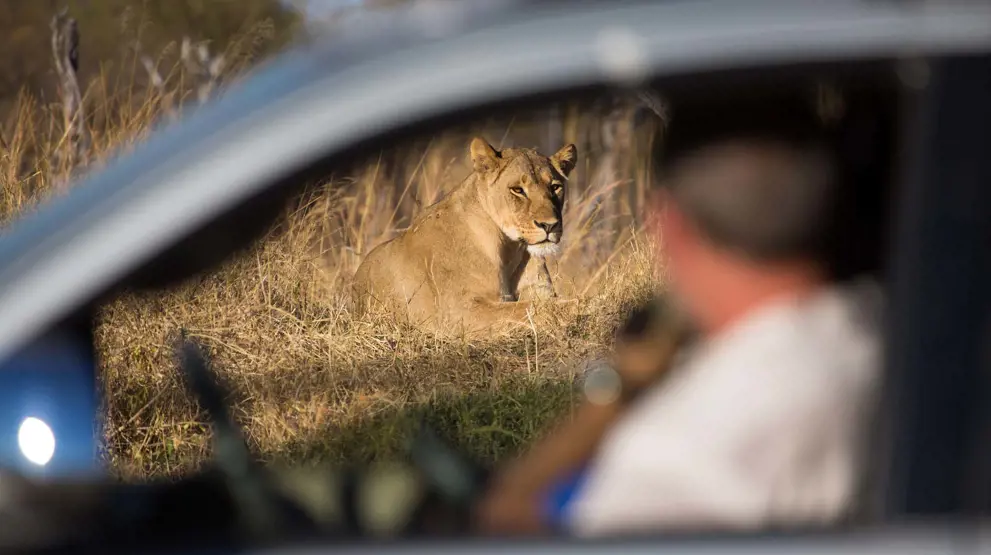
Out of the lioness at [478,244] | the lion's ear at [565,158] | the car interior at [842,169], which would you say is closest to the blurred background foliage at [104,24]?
the lioness at [478,244]

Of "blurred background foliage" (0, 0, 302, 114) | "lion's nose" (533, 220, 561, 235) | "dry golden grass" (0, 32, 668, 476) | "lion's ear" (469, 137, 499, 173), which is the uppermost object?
"blurred background foliage" (0, 0, 302, 114)

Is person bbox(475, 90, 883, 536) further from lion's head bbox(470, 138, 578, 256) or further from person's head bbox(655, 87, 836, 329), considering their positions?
lion's head bbox(470, 138, 578, 256)

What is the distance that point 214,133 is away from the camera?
1.34 meters

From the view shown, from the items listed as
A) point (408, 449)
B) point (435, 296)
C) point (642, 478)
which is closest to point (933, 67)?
point (642, 478)

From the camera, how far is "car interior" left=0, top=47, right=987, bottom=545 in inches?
51.9

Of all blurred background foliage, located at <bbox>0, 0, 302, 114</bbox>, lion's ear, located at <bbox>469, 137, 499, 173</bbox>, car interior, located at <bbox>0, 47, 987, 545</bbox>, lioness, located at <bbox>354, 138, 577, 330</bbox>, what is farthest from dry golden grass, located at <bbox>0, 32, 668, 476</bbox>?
blurred background foliage, located at <bbox>0, 0, 302, 114</bbox>

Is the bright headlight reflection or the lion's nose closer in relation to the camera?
the bright headlight reflection

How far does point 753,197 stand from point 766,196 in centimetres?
2

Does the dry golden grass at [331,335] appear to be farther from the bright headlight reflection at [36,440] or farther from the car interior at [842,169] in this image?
the car interior at [842,169]

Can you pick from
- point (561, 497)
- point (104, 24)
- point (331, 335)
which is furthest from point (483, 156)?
point (104, 24)

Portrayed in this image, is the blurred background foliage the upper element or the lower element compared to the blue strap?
upper

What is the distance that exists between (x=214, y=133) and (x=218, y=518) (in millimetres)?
448

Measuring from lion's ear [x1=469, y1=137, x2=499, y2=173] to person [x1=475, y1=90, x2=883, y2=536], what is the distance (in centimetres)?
387

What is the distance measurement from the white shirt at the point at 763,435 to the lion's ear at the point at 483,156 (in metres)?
4.00
